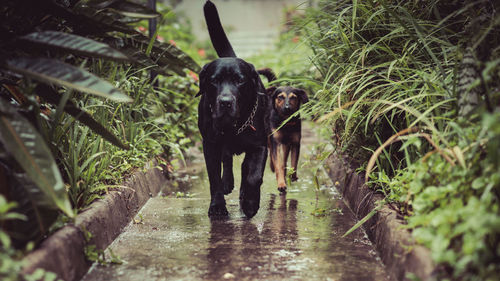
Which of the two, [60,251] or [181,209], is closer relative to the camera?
[60,251]

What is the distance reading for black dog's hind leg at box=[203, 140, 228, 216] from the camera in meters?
4.06

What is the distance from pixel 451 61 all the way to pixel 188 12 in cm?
1818

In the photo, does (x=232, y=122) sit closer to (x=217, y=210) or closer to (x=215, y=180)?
(x=215, y=180)

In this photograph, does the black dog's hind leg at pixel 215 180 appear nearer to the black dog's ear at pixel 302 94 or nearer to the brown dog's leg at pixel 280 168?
the brown dog's leg at pixel 280 168

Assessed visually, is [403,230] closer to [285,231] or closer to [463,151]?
[463,151]

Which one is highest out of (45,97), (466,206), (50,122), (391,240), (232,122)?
(45,97)

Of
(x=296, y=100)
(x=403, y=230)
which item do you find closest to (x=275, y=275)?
(x=403, y=230)

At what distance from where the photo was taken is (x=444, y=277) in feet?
7.09

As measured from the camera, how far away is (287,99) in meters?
5.40

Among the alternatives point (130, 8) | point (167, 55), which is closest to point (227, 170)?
point (167, 55)

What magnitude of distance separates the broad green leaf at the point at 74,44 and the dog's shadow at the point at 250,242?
119cm

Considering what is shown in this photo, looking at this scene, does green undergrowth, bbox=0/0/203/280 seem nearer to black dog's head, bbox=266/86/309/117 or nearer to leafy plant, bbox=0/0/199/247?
leafy plant, bbox=0/0/199/247

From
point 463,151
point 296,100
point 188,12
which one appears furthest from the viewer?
point 188,12

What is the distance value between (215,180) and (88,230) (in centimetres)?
138
